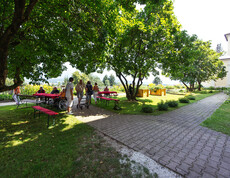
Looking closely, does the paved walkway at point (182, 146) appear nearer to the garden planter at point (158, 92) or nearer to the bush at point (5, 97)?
the bush at point (5, 97)

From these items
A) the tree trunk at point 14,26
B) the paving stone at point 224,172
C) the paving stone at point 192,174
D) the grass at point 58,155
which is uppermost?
the tree trunk at point 14,26

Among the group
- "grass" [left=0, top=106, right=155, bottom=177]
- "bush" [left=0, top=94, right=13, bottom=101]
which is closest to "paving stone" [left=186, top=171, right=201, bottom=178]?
"grass" [left=0, top=106, right=155, bottom=177]

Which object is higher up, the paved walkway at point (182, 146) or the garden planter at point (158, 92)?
the garden planter at point (158, 92)

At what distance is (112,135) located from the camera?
12.9 ft

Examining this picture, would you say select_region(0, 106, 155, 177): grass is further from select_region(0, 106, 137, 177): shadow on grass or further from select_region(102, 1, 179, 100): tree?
select_region(102, 1, 179, 100): tree

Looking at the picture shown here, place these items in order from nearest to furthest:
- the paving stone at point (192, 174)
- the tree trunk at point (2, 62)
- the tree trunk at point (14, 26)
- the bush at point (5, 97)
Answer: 1. the paving stone at point (192, 174)
2. the tree trunk at point (14, 26)
3. the tree trunk at point (2, 62)
4. the bush at point (5, 97)

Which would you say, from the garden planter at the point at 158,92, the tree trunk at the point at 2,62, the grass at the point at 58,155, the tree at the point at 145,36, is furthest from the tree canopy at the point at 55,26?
the garden planter at the point at 158,92

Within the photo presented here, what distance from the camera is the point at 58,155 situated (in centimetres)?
276

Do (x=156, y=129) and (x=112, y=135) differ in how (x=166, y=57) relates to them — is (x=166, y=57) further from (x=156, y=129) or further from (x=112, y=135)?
(x=112, y=135)

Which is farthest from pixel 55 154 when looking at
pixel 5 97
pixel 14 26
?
pixel 5 97

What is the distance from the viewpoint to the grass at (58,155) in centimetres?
226

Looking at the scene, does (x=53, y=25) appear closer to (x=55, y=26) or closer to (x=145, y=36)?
(x=55, y=26)

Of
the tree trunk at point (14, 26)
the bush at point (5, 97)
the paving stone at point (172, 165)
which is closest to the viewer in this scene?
the paving stone at point (172, 165)

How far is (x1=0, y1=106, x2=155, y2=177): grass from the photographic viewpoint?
7.41 ft
